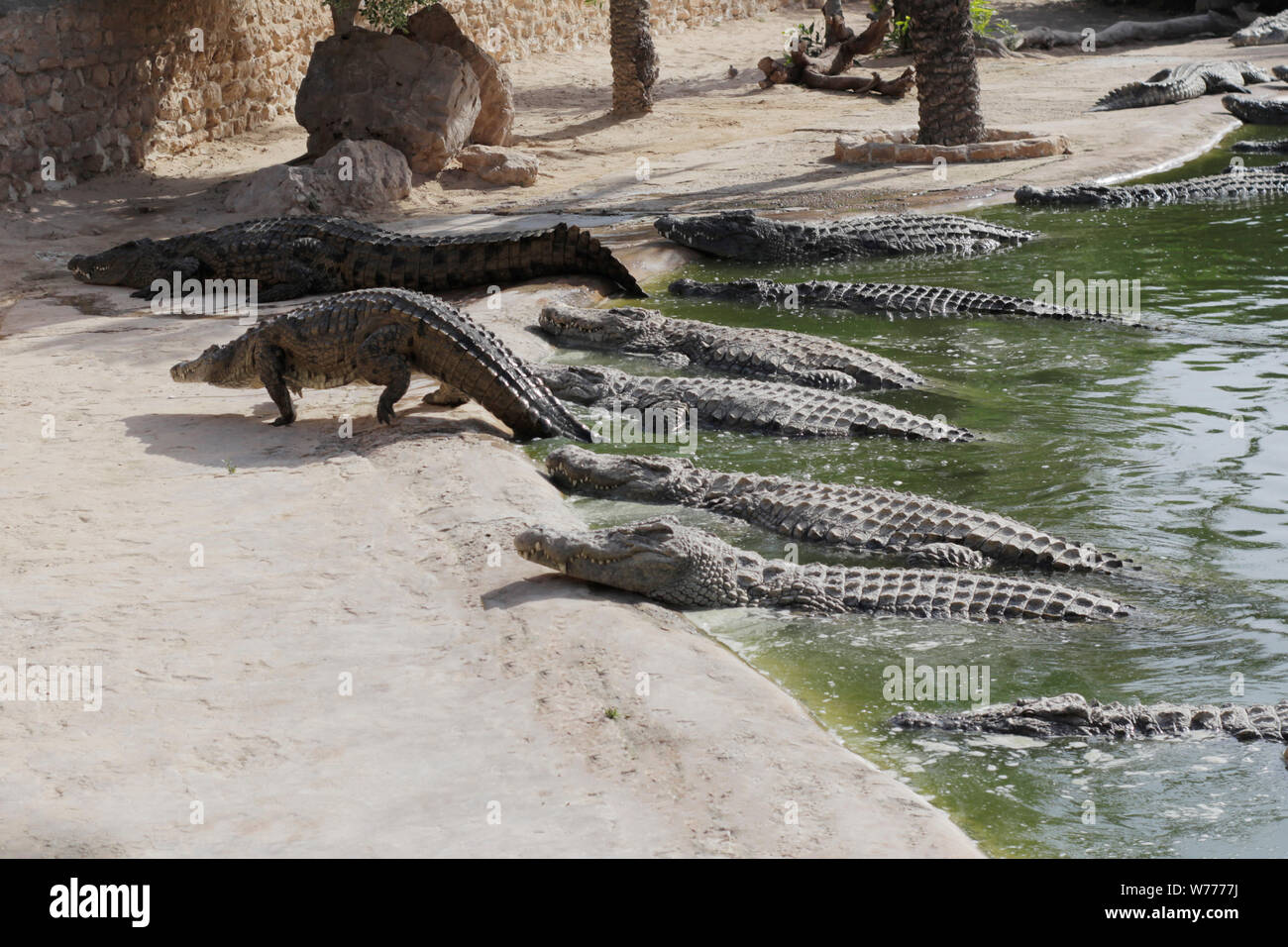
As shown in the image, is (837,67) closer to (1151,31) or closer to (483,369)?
(1151,31)

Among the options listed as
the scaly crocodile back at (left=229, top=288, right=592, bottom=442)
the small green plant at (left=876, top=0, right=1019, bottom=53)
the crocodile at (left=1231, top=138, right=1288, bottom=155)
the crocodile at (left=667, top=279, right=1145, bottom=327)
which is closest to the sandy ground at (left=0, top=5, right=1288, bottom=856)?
the scaly crocodile back at (left=229, top=288, right=592, bottom=442)

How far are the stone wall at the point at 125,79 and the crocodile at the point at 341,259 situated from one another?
2.99 meters

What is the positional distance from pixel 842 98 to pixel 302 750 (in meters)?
19.4

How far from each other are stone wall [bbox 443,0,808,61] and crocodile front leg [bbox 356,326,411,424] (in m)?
15.7

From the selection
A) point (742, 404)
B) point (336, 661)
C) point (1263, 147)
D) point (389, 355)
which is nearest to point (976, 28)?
point (1263, 147)

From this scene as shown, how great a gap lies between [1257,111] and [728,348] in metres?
13.0

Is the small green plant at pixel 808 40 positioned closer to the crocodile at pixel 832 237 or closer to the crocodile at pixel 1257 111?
the crocodile at pixel 1257 111

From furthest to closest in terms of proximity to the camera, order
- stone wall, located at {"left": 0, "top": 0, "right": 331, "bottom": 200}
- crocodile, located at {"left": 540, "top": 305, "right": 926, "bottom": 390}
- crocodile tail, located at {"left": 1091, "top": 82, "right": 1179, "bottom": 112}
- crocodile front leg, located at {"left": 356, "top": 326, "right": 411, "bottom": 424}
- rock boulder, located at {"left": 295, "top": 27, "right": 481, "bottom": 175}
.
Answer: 1. crocodile tail, located at {"left": 1091, "top": 82, "right": 1179, "bottom": 112}
2. rock boulder, located at {"left": 295, "top": 27, "right": 481, "bottom": 175}
3. stone wall, located at {"left": 0, "top": 0, "right": 331, "bottom": 200}
4. crocodile, located at {"left": 540, "top": 305, "right": 926, "bottom": 390}
5. crocodile front leg, located at {"left": 356, "top": 326, "right": 411, "bottom": 424}

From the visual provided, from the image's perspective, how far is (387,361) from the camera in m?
7.64

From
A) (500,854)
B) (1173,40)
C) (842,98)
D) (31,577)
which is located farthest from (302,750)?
(1173,40)

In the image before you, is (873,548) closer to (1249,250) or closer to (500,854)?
A: (500,854)

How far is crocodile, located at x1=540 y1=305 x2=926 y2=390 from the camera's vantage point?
29.9ft

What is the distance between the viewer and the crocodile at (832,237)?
12.6 metres

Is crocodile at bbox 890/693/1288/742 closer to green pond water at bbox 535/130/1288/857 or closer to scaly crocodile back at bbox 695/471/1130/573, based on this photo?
green pond water at bbox 535/130/1288/857
